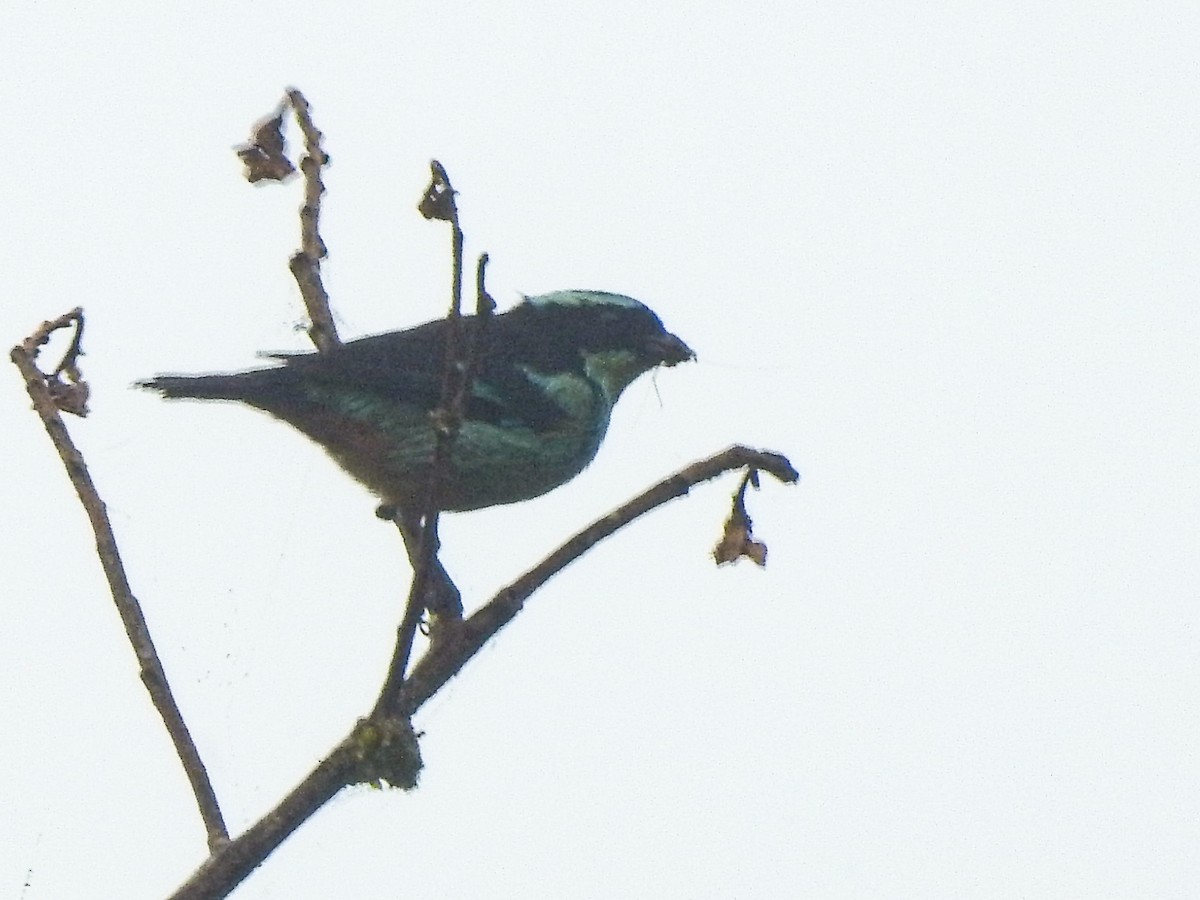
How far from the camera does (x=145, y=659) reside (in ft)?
11.8

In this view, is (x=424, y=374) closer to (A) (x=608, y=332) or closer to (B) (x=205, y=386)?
(B) (x=205, y=386)

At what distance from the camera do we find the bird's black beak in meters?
6.77

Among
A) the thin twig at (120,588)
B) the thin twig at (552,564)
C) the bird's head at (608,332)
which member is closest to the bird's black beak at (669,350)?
the bird's head at (608,332)

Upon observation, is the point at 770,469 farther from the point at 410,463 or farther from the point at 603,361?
the point at 603,361

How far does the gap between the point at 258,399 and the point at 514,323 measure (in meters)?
1.35

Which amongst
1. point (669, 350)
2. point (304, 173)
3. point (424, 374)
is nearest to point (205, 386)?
point (424, 374)

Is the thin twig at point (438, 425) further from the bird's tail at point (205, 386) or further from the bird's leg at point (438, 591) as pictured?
the bird's tail at point (205, 386)

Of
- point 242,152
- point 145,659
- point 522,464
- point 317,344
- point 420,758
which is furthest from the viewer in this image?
point 522,464

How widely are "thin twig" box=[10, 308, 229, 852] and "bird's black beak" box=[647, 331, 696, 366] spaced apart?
314 centimetres

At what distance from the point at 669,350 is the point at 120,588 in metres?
3.45

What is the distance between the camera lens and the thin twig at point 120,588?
346 cm

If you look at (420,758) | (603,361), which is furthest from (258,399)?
(420,758)

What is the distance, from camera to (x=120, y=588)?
3.67 metres

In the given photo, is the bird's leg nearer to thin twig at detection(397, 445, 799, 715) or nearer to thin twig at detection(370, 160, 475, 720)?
thin twig at detection(397, 445, 799, 715)
